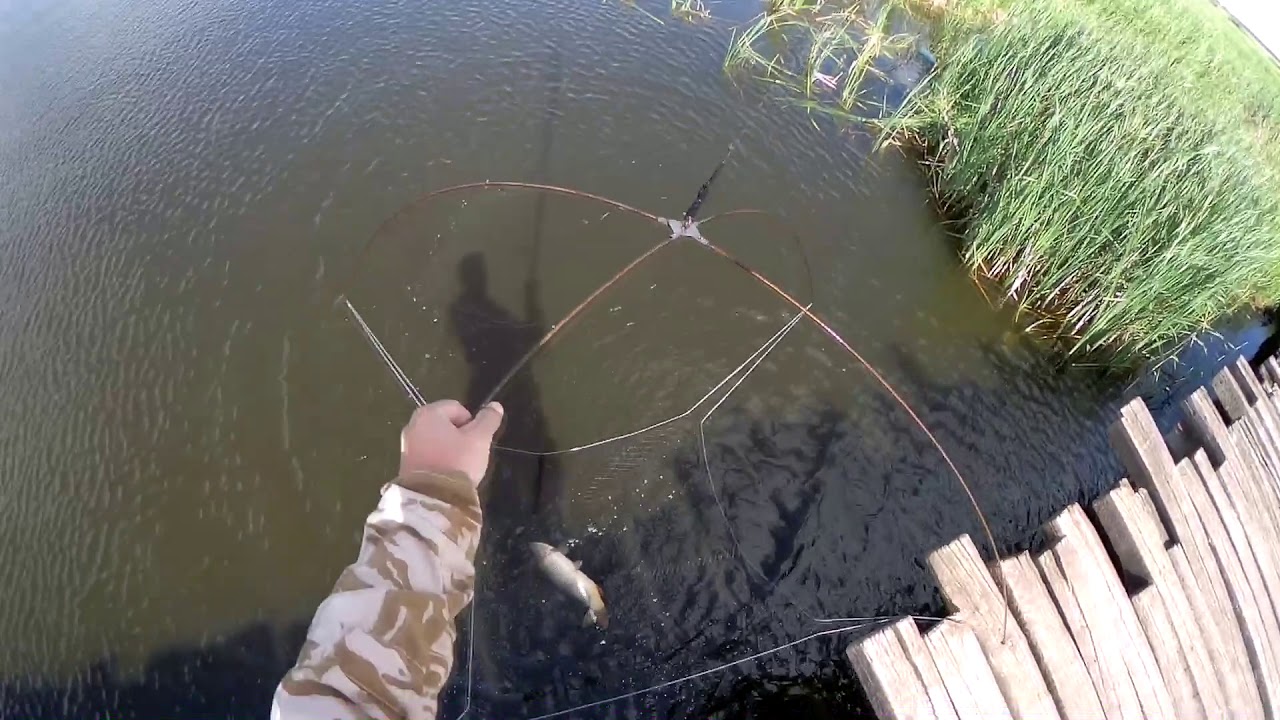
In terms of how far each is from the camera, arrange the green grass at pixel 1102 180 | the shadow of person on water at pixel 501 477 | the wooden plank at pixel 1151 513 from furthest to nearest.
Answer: the green grass at pixel 1102 180 → the shadow of person on water at pixel 501 477 → the wooden plank at pixel 1151 513

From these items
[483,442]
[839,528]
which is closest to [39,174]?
[483,442]

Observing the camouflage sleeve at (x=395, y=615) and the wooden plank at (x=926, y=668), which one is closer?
the camouflage sleeve at (x=395, y=615)

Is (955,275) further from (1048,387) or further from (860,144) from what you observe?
(860,144)

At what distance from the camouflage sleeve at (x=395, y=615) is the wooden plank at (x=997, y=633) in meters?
2.06

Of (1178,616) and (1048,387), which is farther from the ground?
(1178,616)

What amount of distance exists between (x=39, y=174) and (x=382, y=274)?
3.96 m

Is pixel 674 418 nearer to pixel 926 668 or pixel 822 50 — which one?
pixel 926 668

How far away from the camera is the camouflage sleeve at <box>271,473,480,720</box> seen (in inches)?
79.4

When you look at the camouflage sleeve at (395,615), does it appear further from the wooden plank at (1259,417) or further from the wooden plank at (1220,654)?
the wooden plank at (1259,417)

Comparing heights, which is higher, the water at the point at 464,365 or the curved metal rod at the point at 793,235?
the curved metal rod at the point at 793,235

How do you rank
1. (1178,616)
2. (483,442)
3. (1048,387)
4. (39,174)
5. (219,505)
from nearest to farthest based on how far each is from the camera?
(483,442)
(1178,616)
(219,505)
(1048,387)
(39,174)

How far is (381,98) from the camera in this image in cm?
776

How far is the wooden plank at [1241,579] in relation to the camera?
11.0ft

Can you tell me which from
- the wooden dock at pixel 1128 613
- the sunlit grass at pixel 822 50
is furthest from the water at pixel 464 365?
the wooden dock at pixel 1128 613
